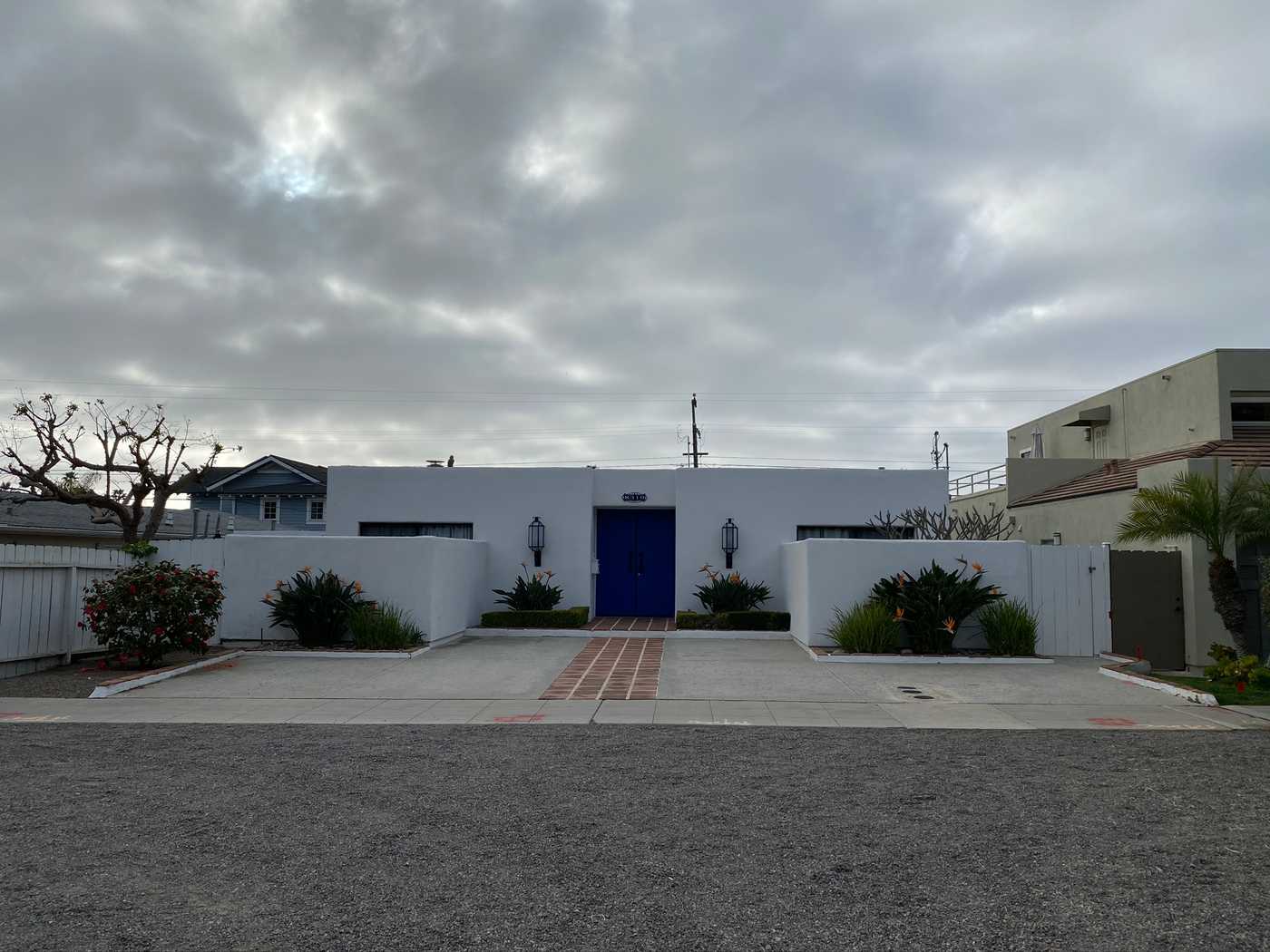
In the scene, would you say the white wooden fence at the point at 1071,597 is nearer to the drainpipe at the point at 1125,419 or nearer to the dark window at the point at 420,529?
the drainpipe at the point at 1125,419

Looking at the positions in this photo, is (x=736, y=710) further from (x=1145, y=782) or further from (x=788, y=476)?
(x=788, y=476)

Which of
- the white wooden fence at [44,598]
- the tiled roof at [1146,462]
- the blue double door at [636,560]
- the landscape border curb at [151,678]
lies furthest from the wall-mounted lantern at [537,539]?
the tiled roof at [1146,462]

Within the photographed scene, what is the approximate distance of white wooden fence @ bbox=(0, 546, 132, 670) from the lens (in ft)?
40.5

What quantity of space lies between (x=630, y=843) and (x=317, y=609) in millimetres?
11182

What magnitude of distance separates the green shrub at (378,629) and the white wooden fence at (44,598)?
12.6 feet

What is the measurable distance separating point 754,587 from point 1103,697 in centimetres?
856

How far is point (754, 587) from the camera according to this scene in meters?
19.0

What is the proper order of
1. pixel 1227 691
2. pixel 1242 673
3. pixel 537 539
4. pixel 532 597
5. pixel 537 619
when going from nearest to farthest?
pixel 1227 691, pixel 1242 673, pixel 537 619, pixel 532 597, pixel 537 539

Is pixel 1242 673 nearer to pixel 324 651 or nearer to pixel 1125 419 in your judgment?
pixel 324 651

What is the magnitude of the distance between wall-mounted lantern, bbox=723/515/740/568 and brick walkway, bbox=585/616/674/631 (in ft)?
6.30

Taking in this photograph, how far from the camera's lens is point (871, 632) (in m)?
14.4

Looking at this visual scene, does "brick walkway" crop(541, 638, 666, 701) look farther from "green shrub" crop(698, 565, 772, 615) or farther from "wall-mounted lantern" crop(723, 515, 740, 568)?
"wall-mounted lantern" crop(723, 515, 740, 568)

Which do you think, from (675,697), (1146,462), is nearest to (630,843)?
(675,697)

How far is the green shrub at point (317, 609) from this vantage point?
15.2 m
